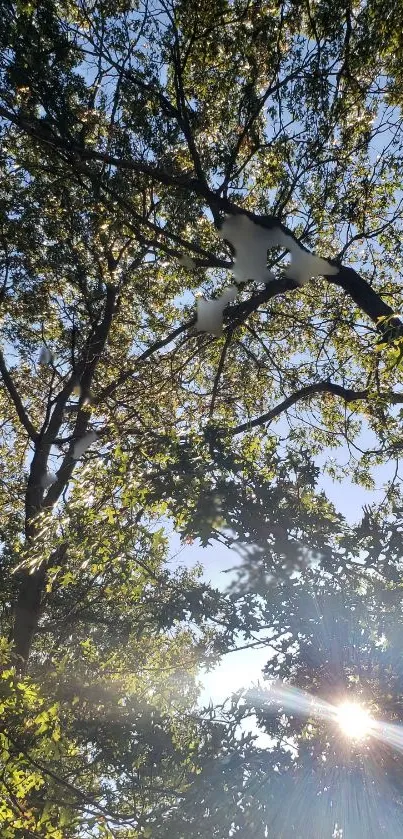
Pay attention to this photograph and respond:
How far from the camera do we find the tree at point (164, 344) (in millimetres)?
4293

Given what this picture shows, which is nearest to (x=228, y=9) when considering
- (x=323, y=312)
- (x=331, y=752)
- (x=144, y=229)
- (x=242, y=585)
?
(x=144, y=229)

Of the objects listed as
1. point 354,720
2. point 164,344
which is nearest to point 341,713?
point 354,720

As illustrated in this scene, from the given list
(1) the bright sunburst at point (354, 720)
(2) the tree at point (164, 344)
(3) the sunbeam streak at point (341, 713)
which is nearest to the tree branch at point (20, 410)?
(2) the tree at point (164, 344)

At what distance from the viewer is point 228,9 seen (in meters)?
7.27

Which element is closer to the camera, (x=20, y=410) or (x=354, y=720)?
(x=354, y=720)

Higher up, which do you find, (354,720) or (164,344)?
(164,344)

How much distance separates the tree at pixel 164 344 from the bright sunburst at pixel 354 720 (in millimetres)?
544

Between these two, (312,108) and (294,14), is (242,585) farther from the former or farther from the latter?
(294,14)

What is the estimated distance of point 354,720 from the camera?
339cm

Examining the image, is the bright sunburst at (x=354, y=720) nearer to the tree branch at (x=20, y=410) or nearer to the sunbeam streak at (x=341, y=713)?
the sunbeam streak at (x=341, y=713)

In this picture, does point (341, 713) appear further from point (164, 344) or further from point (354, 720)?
point (164, 344)

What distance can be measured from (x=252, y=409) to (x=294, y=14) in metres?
5.88

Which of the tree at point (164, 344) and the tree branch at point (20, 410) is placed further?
the tree branch at point (20, 410)

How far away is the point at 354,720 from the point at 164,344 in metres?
7.54
